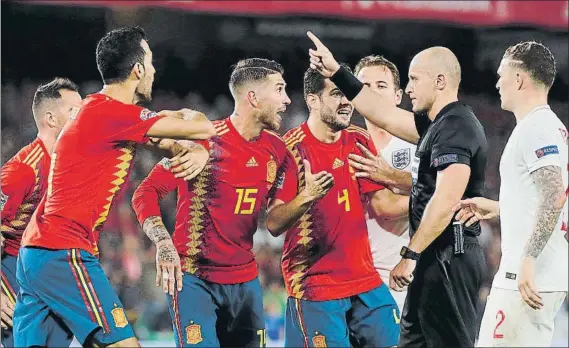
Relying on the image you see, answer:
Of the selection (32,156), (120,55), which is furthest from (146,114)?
(32,156)

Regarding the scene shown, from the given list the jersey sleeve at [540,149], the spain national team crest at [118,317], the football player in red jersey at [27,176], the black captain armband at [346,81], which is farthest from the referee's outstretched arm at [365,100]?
the spain national team crest at [118,317]

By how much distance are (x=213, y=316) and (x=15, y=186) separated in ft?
3.76

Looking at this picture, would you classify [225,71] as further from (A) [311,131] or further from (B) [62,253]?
(B) [62,253]

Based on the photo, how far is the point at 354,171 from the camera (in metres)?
4.52

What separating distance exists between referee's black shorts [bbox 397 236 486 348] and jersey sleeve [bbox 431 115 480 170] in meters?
0.37

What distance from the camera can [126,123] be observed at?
3988mm

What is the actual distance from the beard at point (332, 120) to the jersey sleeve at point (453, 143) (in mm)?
502

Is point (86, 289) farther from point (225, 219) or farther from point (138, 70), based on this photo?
point (138, 70)

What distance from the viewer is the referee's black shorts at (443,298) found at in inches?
163

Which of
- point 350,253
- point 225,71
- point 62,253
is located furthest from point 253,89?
point 62,253

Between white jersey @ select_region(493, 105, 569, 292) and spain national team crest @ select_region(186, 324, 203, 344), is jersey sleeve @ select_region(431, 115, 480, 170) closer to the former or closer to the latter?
white jersey @ select_region(493, 105, 569, 292)

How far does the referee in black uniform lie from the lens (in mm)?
4160

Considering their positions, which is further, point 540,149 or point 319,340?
point 319,340

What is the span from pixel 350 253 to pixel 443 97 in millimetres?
862
